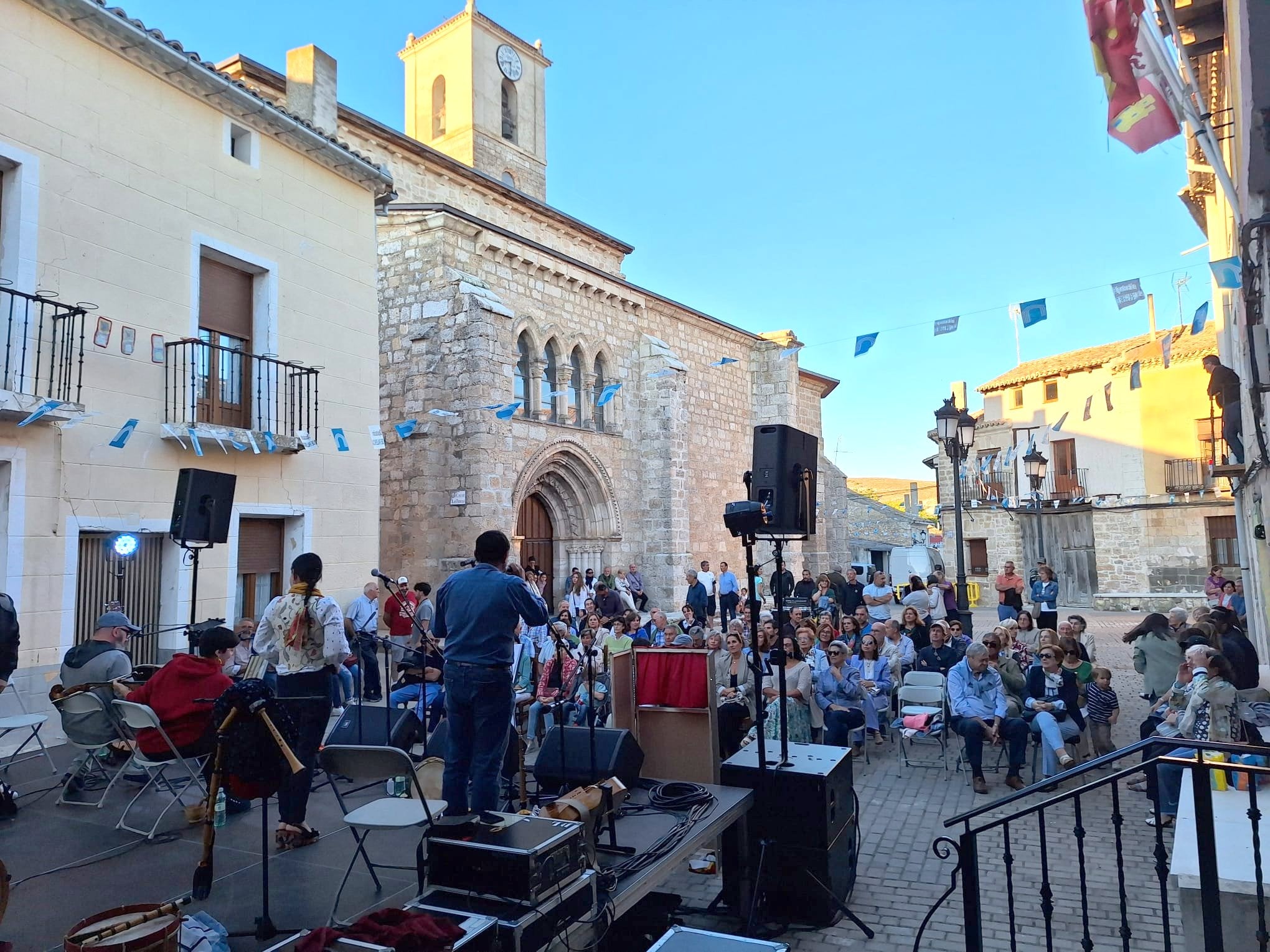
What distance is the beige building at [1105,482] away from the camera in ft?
72.3

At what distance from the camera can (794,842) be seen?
426cm

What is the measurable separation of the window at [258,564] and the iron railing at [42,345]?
2329mm

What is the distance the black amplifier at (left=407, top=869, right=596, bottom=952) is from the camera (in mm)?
2832

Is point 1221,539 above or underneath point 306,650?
above

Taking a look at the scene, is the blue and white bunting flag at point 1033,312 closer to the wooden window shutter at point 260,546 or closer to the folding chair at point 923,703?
the folding chair at point 923,703

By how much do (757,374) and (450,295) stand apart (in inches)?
435

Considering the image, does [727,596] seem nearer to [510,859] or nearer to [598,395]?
[598,395]

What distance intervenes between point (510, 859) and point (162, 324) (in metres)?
7.06

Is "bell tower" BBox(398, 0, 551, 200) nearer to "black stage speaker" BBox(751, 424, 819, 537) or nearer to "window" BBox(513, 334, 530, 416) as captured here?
"window" BBox(513, 334, 530, 416)

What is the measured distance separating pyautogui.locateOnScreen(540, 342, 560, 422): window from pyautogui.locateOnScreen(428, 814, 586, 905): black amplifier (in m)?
12.3

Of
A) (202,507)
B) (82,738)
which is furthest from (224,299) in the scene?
(82,738)

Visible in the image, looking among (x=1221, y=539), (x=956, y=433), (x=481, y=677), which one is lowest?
(x=481, y=677)

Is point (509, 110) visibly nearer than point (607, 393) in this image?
No

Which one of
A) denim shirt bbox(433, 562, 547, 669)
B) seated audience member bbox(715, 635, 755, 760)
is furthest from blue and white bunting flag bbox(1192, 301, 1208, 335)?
denim shirt bbox(433, 562, 547, 669)
